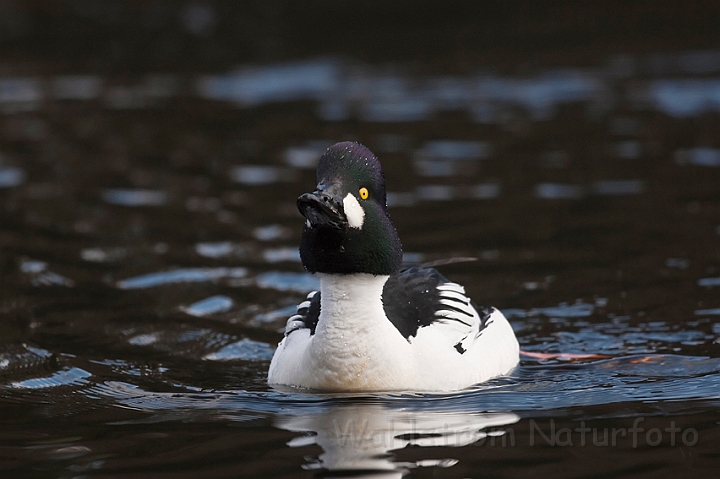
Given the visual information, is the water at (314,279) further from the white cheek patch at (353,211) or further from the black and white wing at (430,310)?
the white cheek patch at (353,211)

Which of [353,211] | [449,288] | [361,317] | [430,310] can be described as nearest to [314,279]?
[449,288]

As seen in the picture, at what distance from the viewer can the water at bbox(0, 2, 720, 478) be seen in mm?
5957

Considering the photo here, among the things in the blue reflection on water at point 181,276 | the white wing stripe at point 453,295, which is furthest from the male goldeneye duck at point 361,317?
the blue reflection on water at point 181,276

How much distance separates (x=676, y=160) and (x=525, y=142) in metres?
2.19

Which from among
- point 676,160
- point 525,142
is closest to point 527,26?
point 525,142

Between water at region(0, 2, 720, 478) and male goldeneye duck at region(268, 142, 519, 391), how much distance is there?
0.14 m

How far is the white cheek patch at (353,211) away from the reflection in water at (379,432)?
1.06 meters

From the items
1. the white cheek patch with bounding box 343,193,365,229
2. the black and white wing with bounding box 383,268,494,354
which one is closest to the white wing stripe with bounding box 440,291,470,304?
the black and white wing with bounding box 383,268,494,354

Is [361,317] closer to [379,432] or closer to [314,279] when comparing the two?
[379,432]

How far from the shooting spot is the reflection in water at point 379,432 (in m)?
5.55

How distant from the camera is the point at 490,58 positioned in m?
20.5

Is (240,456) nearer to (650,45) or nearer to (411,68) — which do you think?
(411,68)

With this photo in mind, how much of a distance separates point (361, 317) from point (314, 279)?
3.81m

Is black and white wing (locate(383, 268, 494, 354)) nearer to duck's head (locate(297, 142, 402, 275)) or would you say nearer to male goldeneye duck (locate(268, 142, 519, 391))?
male goldeneye duck (locate(268, 142, 519, 391))
